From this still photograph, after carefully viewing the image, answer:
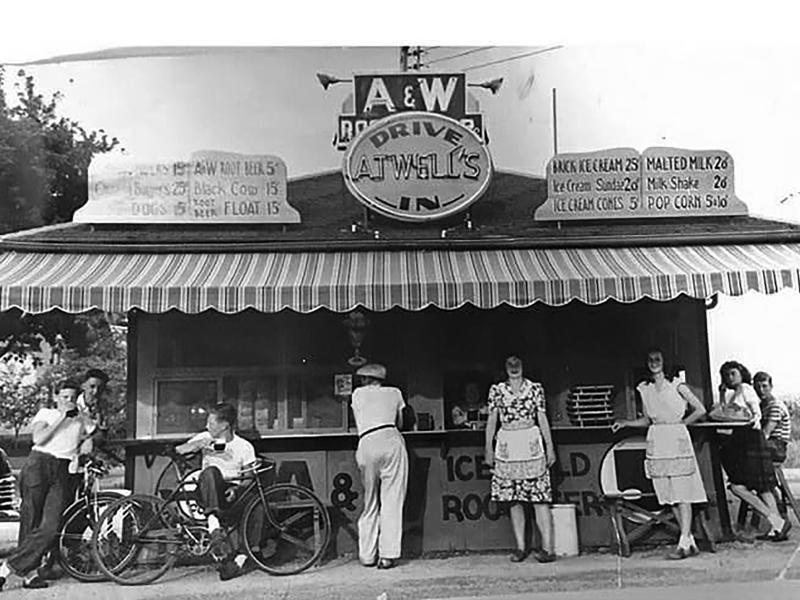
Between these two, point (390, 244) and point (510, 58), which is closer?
point (510, 58)

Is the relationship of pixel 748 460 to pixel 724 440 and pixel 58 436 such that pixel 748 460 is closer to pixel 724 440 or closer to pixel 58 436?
pixel 724 440

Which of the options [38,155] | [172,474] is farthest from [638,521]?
[38,155]

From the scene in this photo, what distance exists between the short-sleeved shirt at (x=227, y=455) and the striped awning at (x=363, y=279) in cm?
56

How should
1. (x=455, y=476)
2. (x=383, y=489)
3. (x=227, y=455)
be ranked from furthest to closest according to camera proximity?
1. (x=455, y=476)
2. (x=383, y=489)
3. (x=227, y=455)

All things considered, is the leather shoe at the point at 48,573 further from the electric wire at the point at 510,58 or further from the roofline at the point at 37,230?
the electric wire at the point at 510,58

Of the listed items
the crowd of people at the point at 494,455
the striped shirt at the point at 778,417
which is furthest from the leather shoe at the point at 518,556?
the striped shirt at the point at 778,417

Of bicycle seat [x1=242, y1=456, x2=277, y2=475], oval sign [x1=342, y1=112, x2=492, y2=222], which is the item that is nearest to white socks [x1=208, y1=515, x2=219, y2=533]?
bicycle seat [x1=242, y1=456, x2=277, y2=475]

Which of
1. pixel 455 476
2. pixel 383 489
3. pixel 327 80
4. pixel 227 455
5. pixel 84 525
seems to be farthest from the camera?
pixel 455 476

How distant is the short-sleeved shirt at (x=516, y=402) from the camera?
13.4ft

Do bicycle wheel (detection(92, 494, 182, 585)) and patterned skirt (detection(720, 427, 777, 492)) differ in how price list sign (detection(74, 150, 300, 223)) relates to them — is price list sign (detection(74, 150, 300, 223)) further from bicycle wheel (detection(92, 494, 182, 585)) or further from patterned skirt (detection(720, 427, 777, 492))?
patterned skirt (detection(720, 427, 777, 492))

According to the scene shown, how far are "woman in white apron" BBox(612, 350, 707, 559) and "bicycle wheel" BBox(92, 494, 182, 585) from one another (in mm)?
2027

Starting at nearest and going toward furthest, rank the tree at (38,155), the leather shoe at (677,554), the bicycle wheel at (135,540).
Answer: the tree at (38,155) → the bicycle wheel at (135,540) → the leather shoe at (677,554)

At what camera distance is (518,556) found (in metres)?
3.91

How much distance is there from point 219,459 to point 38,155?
139 centimetres
